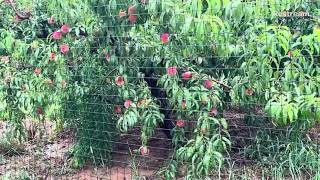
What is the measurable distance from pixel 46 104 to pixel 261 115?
1540 mm

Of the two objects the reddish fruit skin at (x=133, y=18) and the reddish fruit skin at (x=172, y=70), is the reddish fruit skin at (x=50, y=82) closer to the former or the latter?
the reddish fruit skin at (x=133, y=18)

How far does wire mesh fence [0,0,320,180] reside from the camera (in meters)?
2.65

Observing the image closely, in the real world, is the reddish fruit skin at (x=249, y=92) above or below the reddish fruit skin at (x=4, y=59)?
below

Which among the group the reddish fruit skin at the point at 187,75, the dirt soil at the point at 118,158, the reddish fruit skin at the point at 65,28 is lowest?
the dirt soil at the point at 118,158

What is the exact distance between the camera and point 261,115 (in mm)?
2990

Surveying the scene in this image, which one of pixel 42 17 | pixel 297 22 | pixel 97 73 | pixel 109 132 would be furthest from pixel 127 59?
pixel 297 22

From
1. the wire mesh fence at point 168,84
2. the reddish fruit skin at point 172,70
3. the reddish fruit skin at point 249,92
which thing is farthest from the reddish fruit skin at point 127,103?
the reddish fruit skin at point 249,92

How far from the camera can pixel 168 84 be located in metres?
2.88

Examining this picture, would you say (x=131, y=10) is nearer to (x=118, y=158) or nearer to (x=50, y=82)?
(x=50, y=82)

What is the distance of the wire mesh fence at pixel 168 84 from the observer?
2654mm

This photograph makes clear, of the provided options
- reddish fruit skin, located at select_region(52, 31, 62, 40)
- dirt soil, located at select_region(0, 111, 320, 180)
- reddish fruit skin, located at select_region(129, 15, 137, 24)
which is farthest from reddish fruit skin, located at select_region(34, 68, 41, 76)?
reddish fruit skin, located at select_region(129, 15, 137, 24)

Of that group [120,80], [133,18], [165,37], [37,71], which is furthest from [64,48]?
[165,37]

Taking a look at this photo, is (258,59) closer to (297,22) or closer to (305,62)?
(305,62)

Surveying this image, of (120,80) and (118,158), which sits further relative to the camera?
(118,158)
